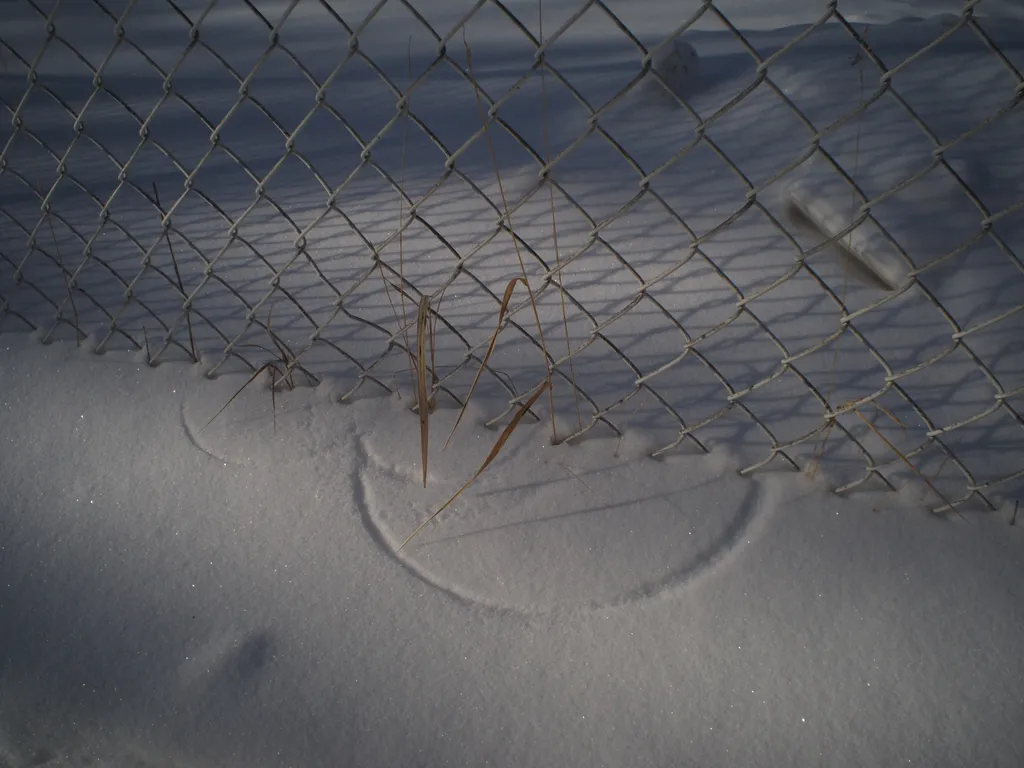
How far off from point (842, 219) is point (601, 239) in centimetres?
94

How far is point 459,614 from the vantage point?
1357 millimetres

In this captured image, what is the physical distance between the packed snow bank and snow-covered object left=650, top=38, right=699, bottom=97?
159 centimetres

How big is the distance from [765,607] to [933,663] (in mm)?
261

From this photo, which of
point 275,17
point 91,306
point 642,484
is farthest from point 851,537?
point 275,17

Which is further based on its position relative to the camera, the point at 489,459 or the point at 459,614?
the point at 489,459

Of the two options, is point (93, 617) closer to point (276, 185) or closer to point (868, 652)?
point (868, 652)

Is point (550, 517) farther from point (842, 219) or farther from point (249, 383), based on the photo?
point (842, 219)

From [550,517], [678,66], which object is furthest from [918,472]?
[678,66]

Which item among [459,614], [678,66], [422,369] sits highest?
[678,66]

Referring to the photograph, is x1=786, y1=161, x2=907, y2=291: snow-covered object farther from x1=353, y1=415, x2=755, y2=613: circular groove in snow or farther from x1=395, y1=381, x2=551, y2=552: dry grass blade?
x1=395, y1=381, x2=551, y2=552: dry grass blade

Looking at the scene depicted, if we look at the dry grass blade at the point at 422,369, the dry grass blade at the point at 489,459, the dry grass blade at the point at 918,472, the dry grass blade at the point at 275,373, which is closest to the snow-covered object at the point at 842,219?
the dry grass blade at the point at 918,472

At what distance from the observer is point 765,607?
4.42 feet

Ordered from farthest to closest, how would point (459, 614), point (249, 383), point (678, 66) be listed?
1. point (678, 66)
2. point (249, 383)
3. point (459, 614)

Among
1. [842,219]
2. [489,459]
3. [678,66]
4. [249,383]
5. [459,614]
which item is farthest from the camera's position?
[678,66]
